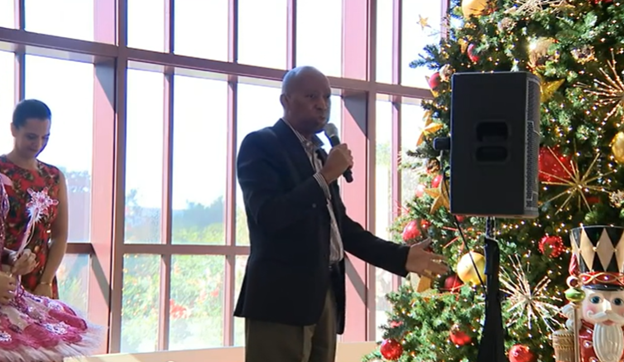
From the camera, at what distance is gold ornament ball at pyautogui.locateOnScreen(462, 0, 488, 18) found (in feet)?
11.8

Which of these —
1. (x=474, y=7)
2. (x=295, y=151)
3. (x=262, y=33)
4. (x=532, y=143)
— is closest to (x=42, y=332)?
(x=295, y=151)

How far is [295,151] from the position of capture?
2.32m

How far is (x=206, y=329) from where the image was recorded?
5.26 m

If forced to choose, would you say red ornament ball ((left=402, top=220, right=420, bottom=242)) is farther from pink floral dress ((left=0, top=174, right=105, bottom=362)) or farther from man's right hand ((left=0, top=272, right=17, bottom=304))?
man's right hand ((left=0, top=272, right=17, bottom=304))

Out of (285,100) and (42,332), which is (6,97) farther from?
(42,332)

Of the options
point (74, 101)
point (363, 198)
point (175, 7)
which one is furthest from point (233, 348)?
point (175, 7)

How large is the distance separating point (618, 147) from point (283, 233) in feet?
4.78

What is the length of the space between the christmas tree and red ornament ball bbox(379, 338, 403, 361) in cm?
1

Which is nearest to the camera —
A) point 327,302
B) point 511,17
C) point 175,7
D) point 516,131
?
point 516,131

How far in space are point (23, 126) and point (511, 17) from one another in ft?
6.85

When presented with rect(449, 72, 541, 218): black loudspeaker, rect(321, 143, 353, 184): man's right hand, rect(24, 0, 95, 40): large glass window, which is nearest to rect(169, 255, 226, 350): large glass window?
rect(24, 0, 95, 40): large glass window

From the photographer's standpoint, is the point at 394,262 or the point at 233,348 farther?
the point at 233,348

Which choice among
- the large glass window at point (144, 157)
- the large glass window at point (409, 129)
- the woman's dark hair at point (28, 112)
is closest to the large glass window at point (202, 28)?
the large glass window at point (144, 157)

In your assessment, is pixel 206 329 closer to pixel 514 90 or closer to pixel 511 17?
pixel 511 17
